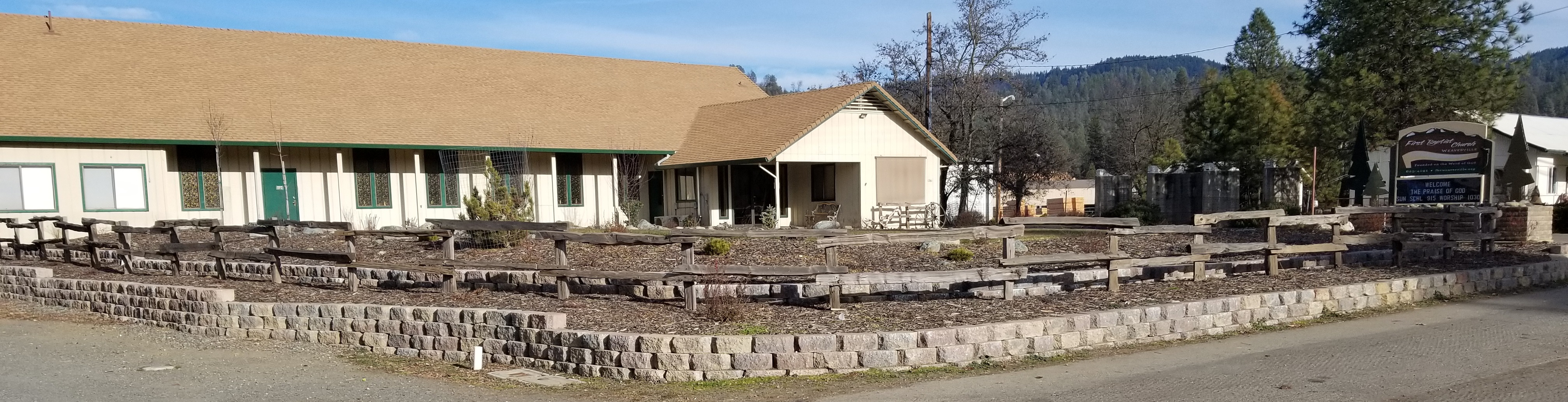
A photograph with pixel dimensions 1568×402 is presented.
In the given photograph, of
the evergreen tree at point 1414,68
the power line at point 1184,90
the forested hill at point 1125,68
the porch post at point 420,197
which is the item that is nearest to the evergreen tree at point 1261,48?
the power line at point 1184,90

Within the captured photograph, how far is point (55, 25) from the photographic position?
72.6 ft

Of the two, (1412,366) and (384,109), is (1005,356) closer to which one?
(1412,366)

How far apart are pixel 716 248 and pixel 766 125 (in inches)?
402

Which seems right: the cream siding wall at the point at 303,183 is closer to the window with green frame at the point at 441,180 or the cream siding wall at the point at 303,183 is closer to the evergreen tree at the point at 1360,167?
the window with green frame at the point at 441,180

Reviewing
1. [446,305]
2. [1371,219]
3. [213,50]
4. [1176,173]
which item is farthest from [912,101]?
[446,305]

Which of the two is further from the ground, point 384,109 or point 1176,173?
point 384,109

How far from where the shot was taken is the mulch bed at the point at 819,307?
8.54 meters

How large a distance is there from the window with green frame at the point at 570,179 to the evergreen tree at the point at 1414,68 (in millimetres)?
21441

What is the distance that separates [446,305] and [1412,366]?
9211 millimetres

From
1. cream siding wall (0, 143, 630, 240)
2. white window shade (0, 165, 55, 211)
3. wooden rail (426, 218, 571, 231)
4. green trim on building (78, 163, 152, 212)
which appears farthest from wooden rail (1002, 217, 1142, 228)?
white window shade (0, 165, 55, 211)

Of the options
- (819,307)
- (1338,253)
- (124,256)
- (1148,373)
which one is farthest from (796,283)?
(124,256)

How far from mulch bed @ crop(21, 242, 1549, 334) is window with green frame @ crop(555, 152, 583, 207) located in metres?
11.3

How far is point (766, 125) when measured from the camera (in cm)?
2342

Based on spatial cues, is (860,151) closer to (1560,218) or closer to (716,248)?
(716,248)
